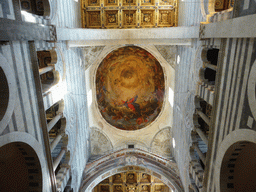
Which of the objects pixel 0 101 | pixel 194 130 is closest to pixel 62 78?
pixel 0 101

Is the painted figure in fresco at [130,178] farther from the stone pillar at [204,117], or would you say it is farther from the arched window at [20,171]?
the arched window at [20,171]

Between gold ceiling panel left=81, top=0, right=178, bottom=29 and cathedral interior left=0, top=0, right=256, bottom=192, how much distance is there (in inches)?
2.9

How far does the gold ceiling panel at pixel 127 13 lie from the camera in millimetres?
14406

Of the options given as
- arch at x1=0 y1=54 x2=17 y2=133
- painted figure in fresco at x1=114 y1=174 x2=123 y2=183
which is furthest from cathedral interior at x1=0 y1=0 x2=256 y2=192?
painted figure in fresco at x1=114 y1=174 x2=123 y2=183

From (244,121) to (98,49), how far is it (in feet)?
39.3

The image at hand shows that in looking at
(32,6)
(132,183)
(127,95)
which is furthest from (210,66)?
(132,183)

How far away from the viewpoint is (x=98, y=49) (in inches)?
600

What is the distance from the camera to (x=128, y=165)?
46.3 feet

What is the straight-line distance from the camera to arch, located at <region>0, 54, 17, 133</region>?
17.1 feet

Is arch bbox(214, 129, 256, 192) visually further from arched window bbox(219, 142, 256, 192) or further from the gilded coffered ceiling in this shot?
the gilded coffered ceiling

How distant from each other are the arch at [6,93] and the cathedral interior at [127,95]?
0.09ft

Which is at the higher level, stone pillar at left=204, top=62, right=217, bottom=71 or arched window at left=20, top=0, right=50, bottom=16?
arched window at left=20, top=0, right=50, bottom=16

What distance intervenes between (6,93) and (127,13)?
1181 cm

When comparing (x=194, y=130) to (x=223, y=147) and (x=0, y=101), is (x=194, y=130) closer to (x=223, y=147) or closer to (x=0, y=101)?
(x=223, y=147)
